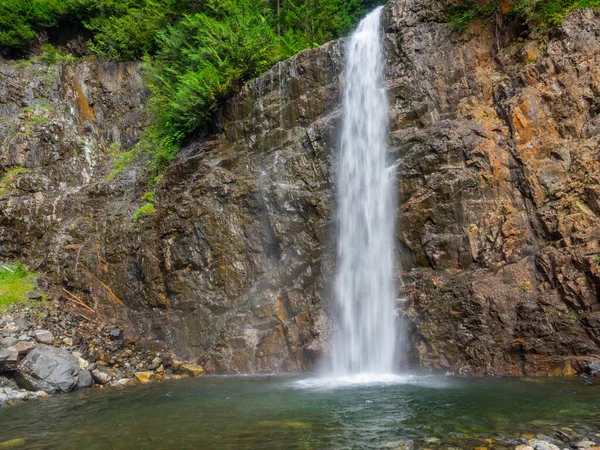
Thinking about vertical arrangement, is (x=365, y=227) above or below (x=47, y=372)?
above

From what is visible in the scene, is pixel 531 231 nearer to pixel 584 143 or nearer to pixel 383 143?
pixel 584 143

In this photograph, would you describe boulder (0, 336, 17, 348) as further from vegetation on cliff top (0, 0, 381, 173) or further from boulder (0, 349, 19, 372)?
vegetation on cliff top (0, 0, 381, 173)

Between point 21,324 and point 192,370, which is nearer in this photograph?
point 192,370

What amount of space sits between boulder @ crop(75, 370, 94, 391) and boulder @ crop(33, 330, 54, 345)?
6.31 ft

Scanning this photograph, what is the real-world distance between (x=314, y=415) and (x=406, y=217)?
6405 mm

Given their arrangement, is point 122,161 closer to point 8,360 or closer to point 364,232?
point 8,360

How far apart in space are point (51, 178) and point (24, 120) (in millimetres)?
3592

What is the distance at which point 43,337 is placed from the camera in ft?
41.0

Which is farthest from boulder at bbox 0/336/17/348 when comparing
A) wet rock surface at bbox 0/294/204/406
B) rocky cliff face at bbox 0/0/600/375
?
rocky cliff face at bbox 0/0/600/375

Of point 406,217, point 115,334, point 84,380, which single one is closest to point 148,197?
point 115,334

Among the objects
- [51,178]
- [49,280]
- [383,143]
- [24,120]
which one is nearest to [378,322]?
[383,143]

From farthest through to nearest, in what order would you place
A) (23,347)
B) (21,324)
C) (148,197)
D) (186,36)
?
(186,36) < (148,197) < (21,324) < (23,347)

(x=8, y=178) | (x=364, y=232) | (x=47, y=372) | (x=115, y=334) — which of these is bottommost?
(x=47, y=372)

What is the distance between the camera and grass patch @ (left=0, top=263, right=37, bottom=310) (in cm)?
1441
